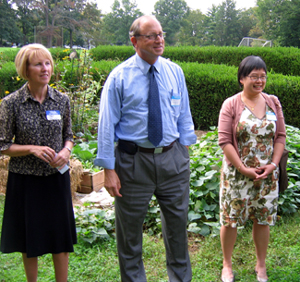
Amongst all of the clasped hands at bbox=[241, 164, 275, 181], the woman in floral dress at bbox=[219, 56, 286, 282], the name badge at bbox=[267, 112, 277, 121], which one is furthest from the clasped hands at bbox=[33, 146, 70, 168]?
the name badge at bbox=[267, 112, 277, 121]

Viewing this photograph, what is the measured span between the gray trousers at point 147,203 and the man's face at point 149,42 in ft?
2.24

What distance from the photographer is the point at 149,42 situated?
7.66 feet

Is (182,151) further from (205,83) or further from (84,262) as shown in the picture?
(205,83)

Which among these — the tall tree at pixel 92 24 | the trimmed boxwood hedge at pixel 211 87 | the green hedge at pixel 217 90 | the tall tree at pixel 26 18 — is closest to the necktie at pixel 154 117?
the trimmed boxwood hedge at pixel 211 87

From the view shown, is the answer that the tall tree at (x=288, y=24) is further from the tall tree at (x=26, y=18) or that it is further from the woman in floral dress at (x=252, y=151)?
the tall tree at (x=26, y=18)

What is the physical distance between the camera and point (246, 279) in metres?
2.88

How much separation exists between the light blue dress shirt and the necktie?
30 mm

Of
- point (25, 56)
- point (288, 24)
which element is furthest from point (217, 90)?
point (288, 24)

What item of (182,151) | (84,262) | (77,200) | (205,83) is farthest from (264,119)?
(205,83)

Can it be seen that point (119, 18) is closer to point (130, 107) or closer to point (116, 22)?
point (116, 22)

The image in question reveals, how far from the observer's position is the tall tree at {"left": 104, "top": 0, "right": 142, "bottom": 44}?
71375 mm

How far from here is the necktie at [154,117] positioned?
7.87ft

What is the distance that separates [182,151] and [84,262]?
1399 mm

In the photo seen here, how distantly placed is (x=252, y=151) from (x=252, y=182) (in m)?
0.25
